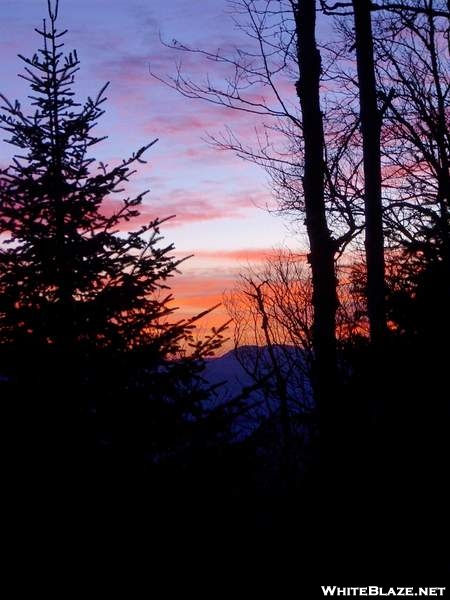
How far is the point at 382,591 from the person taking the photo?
694 cm

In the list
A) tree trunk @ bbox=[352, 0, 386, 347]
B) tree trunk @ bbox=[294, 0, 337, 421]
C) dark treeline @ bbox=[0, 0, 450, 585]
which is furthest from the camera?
tree trunk @ bbox=[352, 0, 386, 347]

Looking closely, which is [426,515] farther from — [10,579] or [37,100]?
[37,100]

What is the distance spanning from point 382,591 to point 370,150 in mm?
7935

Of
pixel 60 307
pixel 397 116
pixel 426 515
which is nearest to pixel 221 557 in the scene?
pixel 60 307

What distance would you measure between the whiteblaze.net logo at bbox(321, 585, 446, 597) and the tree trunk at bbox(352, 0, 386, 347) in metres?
→ 5.72

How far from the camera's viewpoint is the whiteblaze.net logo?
683 centimetres

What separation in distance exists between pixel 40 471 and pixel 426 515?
5140 mm

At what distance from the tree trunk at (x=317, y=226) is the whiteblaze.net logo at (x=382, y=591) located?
410 cm

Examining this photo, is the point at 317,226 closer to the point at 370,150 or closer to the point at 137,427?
the point at 370,150

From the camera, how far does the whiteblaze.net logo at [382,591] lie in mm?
6832

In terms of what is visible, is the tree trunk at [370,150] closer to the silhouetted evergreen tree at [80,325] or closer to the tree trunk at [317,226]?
the tree trunk at [317,226]

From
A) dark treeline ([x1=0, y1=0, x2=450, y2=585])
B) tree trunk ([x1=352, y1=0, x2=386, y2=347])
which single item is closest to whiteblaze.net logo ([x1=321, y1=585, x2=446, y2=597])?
dark treeline ([x1=0, y1=0, x2=450, y2=585])

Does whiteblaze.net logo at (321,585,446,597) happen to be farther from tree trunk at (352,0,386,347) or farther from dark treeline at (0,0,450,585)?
tree trunk at (352,0,386,347)

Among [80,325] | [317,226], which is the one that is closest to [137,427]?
[80,325]
